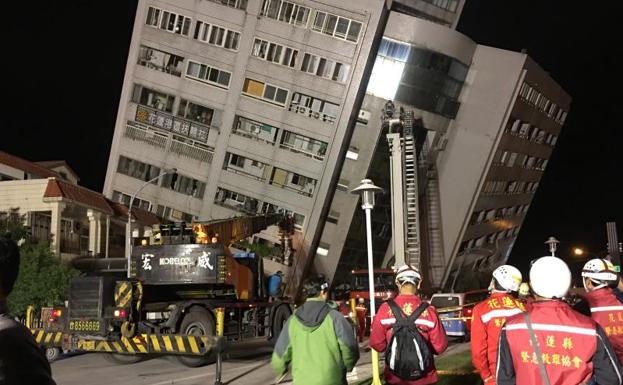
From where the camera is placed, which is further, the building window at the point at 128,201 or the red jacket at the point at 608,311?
the building window at the point at 128,201

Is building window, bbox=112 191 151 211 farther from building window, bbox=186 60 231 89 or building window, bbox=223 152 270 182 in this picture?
building window, bbox=186 60 231 89

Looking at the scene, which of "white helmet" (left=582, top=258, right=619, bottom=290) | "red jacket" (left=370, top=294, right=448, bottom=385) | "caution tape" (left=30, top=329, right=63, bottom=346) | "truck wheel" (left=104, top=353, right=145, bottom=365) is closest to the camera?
"red jacket" (left=370, top=294, right=448, bottom=385)

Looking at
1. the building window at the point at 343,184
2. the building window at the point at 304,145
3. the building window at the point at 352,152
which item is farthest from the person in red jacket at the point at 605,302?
the building window at the point at 343,184

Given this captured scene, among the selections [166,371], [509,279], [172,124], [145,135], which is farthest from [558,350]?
[145,135]

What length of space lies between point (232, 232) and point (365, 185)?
31.7 ft

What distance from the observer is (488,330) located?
5.77 meters

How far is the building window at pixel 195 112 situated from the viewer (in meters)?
48.2

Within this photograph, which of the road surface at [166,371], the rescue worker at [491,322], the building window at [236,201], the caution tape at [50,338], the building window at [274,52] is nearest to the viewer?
the rescue worker at [491,322]

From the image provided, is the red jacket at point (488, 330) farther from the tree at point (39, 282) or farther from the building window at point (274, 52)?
the building window at point (274, 52)

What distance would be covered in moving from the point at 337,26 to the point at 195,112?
12.1m

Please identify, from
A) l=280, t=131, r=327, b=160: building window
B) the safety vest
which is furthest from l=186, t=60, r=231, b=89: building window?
the safety vest

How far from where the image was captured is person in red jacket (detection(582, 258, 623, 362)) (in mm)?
5855

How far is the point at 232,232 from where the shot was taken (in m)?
20.0

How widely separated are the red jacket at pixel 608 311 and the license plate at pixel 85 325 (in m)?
11.6
